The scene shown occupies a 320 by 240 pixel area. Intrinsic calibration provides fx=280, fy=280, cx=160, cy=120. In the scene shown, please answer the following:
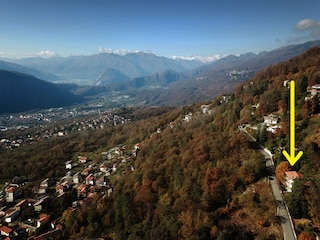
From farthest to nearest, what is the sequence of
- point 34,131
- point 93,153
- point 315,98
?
point 34,131 < point 93,153 < point 315,98

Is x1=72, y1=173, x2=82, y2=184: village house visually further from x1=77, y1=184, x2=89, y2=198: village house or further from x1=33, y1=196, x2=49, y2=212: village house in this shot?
x1=33, y1=196, x2=49, y2=212: village house

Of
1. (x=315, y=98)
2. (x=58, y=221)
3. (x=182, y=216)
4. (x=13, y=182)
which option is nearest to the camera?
(x=182, y=216)

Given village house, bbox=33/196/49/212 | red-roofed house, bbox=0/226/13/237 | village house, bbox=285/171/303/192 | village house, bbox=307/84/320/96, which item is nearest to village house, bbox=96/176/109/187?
village house, bbox=33/196/49/212

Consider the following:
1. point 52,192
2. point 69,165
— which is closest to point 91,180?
point 52,192

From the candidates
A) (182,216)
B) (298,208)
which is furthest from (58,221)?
(298,208)

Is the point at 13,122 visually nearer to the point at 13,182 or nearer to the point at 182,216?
the point at 13,182

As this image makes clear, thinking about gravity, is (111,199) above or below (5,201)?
above
